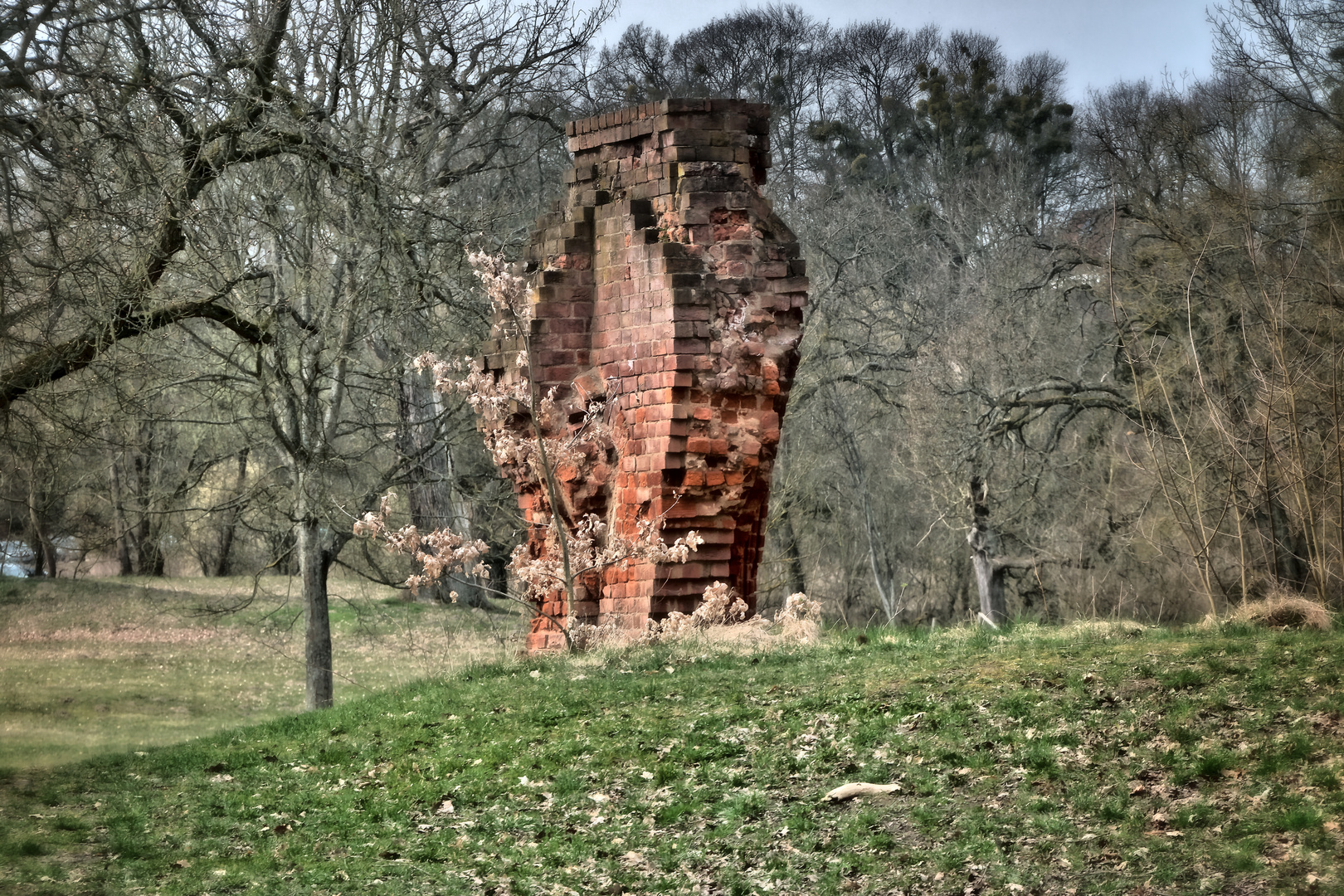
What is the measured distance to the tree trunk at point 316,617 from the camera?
15781 millimetres

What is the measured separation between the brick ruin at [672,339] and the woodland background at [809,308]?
2.11m

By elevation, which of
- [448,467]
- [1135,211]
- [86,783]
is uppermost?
[1135,211]

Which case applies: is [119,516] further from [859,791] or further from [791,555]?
[859,791]

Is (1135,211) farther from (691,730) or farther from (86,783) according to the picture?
(86,783)

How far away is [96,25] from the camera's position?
12.3 meters

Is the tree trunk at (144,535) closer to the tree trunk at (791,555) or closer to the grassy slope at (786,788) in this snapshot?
the tree trunk at (791,555)

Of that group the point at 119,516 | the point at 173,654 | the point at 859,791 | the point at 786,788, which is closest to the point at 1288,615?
the point at 859,791

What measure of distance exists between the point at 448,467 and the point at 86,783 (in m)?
18.7

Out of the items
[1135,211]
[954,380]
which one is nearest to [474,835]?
[1135,211]

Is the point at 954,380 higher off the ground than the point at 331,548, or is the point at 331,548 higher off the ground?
the point at 954,380

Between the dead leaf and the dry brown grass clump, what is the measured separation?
4.16m

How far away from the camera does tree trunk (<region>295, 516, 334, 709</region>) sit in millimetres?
15781

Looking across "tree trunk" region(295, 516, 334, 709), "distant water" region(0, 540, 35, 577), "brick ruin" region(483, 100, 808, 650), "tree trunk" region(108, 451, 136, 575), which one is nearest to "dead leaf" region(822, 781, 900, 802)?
"brick ruin" region(483, 100, 808, 650)

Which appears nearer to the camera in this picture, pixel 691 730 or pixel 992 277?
pixel 691 730
